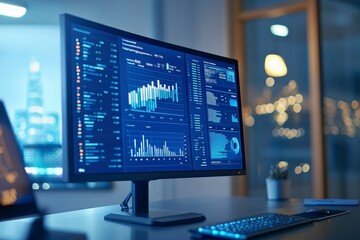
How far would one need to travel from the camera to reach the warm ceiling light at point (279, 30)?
13.2 feet

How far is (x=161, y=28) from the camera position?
166 inches

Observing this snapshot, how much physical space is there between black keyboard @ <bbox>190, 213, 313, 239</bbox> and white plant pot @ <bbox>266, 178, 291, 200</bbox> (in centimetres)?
78

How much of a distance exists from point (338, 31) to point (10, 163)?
2.97 meters

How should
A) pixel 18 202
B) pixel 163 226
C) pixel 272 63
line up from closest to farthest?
pixel 163 226 → pixel 18 202 → pixel 272 63

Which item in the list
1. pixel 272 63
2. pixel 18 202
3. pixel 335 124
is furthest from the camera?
pixel 272 63

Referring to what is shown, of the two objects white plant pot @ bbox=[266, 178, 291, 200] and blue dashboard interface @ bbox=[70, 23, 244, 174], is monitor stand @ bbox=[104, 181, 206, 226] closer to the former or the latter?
blue dashboard interface @ bbox=[70, 23, 244, 174]

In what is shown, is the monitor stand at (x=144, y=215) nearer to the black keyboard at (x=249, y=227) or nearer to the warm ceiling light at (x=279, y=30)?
the black keyboard at (x=249, y=227)

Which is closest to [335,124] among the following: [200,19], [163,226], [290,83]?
[290,83]

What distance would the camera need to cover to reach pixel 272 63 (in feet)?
13.6

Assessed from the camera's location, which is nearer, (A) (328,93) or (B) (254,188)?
(A) (328,93)

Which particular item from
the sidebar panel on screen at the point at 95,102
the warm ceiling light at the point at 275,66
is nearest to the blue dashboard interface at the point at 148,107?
the sidebar panel on screen at the point at 95,102

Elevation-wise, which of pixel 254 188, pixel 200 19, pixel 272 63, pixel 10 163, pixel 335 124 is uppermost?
pixel 200 19

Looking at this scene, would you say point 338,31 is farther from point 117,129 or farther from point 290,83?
point 117,129

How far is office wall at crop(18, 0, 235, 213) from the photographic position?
162 inches
